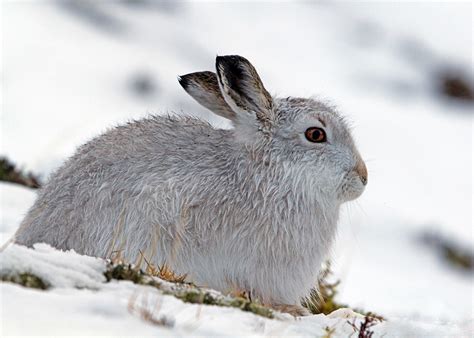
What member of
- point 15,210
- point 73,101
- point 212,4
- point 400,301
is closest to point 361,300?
point 400,301

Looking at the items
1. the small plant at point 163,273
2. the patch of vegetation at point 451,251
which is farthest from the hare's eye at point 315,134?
the patch of vegetation at point 451,251

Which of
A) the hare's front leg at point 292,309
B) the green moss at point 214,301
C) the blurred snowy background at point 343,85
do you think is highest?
the blurred snowy background at point 343,85

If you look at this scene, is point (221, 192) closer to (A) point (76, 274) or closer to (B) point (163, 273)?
(B) point (163, 273)

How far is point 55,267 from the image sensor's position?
16.0 feet

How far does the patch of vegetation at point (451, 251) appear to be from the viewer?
57.4 ft

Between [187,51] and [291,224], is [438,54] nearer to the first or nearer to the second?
[187,51]

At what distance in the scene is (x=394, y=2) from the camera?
33.3 meters

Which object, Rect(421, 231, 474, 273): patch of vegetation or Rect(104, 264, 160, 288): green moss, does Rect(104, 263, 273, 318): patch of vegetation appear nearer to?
Rect(104, 264, 160, 288): green moss

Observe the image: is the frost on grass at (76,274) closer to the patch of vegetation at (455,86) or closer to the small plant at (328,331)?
the small plant at (328,331)

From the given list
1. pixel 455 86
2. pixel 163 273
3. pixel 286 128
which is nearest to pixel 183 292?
pixel 163 273

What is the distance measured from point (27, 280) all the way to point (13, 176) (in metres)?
7.30

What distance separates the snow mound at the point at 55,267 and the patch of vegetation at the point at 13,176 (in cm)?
653

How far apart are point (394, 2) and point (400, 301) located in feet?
75.2

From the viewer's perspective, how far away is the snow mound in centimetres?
471
